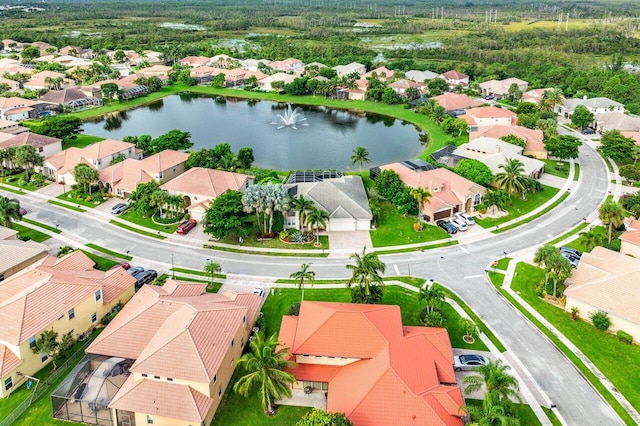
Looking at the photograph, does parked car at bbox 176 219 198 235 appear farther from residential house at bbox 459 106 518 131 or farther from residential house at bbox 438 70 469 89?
residential house at bbox 438 70 469 89

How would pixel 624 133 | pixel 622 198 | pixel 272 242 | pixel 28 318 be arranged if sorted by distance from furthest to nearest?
1. pixel 624 133
2. pixel 622 198
3. pixel 272 242
4. pixel 28 318

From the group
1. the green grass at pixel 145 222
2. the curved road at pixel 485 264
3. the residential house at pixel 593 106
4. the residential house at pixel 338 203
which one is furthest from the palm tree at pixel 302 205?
the residential house at pixel 593 106

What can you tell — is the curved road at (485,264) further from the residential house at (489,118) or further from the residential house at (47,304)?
the residential house at (489,118)

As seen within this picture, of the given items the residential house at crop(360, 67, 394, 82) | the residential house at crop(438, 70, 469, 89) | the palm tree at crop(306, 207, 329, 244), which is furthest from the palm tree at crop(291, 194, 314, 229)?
the residential house at crop(438, 70, 469, 89)

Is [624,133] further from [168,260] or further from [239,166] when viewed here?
[168,260]

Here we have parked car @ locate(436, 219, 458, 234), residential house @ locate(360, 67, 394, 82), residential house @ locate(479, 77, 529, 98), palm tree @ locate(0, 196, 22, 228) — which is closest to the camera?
palm tree @ locate(0, 196, 22, 228)

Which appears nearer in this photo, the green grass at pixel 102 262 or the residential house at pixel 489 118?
the green grass at pixel 102 262

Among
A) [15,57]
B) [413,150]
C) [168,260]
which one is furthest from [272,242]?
[15,57]
